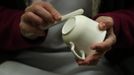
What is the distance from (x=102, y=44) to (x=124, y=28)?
172mm

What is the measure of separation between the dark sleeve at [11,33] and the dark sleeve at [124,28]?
20 centimetres

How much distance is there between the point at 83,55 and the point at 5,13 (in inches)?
11.9

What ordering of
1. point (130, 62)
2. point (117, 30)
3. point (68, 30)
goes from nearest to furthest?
point (68, 30) < point (117, 30) < point (130, 62)

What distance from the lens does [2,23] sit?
3.01 feet

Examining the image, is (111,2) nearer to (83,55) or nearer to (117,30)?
(117,30)

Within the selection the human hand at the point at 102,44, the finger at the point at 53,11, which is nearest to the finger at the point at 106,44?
the human hand at the point at 102,44

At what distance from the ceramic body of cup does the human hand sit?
0.01m

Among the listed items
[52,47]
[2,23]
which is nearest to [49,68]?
[52,47]

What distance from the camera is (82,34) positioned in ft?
2.47

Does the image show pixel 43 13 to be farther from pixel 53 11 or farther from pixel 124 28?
pixel 124 28

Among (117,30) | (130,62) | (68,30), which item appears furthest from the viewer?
(130,62)

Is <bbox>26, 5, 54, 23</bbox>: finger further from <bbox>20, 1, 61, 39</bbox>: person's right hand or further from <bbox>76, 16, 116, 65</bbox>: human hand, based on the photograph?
<bbox>76, 16, 116, 65</bbox>: human hand

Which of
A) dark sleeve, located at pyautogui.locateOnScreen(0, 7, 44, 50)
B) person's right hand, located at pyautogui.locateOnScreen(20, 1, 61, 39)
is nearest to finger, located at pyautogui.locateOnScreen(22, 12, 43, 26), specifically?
person's right hand, located at pyautogui.locateOnScreen(20, 1, 61, 39)

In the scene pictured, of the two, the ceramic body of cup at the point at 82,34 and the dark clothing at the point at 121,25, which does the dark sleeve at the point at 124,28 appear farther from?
the ceramic body of cup at the point at 82,34
